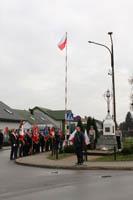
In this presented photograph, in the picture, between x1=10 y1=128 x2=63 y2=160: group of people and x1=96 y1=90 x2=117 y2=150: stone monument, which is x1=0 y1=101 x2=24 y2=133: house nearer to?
x1=10 y1=128 x2=63 y2=160: group of people

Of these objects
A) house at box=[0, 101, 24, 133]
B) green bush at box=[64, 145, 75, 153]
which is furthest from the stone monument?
house at box=[0, 101, 24, 133]

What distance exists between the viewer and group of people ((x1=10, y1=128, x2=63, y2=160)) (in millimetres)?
18859

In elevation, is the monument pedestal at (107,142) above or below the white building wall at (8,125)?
below


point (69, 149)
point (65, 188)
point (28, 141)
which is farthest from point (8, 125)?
point (65, 188)

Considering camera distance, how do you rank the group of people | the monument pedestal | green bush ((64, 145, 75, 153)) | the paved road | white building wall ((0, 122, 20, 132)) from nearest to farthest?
the paved road → the group of people → green bush ((64, 145, 75, 153)) → the monument pedestal → white building wall ((0, 122, 20, 132))

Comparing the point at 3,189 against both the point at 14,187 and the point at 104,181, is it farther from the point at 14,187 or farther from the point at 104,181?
the point at 104,181

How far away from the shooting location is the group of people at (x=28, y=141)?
18.9m

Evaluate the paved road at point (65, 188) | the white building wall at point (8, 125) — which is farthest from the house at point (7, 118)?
the paved road at point (65, 188)

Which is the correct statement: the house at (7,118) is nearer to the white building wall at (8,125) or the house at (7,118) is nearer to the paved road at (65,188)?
the white building wall at (8,125)

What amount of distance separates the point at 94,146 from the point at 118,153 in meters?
4.53

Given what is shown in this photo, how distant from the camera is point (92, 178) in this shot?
10.4m

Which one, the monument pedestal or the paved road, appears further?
the monument pedestal

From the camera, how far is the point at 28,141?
20938 mm

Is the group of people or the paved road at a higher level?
the group of people
